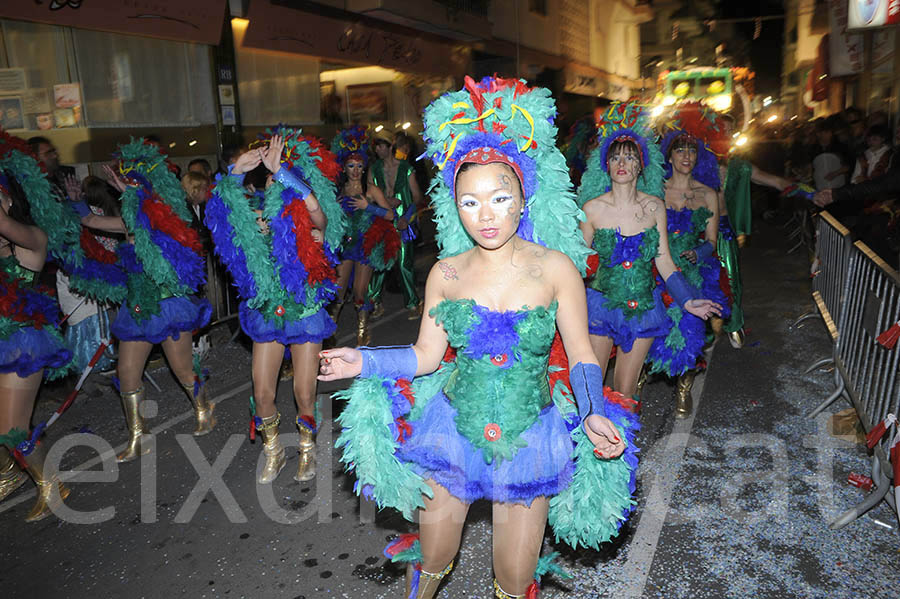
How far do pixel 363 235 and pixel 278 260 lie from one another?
3229 mm

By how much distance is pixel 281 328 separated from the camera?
4.40 m

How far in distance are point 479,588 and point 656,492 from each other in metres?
1.48

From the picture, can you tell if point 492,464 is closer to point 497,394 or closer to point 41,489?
point 497,394

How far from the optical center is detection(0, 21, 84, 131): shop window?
773 cm

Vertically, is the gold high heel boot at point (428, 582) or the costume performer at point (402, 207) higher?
the costume performer at point (402, 207)

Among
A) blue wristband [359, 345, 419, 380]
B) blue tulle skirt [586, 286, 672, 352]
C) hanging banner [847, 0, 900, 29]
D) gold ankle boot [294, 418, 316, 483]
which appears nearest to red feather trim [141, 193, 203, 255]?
gold ankle boot [294, 418, 316, 483]

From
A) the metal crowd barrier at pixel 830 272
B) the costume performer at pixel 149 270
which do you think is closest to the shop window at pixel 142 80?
the costume performer at pixel 149 270

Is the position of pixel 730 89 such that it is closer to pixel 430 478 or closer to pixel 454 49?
pixel 454 49

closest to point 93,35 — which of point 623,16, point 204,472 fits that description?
point 204,472

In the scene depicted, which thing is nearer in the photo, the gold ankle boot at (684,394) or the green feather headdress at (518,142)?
the green feather headdress at (518,142)

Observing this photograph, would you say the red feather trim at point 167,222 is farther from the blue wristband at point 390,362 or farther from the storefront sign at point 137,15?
the storefront sign at point 137,15

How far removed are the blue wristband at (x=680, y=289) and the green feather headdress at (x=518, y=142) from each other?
131cm

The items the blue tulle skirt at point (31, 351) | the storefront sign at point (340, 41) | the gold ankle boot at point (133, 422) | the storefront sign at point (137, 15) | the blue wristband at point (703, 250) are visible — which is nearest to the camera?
the blue tulle skirt at point (31, 351)

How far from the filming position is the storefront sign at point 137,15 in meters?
7.70
